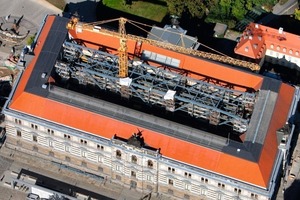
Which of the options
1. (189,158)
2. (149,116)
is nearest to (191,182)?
(189,158)

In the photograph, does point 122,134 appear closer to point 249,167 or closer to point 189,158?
point 189,158

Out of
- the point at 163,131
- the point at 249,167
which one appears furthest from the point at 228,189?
the point at 163,131

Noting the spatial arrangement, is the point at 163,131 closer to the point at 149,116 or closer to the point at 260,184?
the point at 149,116

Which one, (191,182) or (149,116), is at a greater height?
(149,116)

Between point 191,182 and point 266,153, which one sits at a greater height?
point 266,153

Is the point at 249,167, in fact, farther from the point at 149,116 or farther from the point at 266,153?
the point at 149,116

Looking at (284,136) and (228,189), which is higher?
(284,136)

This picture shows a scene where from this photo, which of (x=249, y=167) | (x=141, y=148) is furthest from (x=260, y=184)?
(x=141, y=148)
